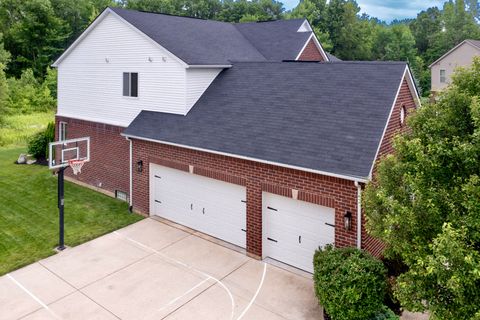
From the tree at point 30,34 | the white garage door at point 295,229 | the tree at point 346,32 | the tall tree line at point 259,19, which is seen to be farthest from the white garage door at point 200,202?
the tree at point 346,32

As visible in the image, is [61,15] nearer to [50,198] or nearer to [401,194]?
[50,198]

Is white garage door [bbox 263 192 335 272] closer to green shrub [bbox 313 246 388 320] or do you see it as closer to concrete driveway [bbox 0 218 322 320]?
concrete driveway [bbox 0 218 322 320]

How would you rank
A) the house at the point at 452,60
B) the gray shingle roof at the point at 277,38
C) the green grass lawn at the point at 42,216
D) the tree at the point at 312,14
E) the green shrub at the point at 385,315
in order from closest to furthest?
the green shrub at the point at 385,315 → the green grass lawn at the point at 42,216 → the gray shingle roof at the point at 277,38 → the house at the point at 452,60 → the tree at the point at 312,14

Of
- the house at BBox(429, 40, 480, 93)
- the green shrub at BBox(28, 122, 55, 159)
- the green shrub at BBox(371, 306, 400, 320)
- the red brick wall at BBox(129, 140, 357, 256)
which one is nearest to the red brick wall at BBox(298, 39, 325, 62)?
the red brick wall at BBox(129, 140, 357, 256)

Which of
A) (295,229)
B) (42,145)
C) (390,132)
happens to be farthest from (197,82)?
(42,145)

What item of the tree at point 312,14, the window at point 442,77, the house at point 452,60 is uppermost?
the tree at point 312,14

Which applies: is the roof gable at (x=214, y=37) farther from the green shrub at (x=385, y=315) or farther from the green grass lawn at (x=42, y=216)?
the green shrub at (x=385, y=315)

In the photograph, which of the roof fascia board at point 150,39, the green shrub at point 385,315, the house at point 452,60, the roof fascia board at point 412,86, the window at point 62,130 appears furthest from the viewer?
the house at point 452,60
